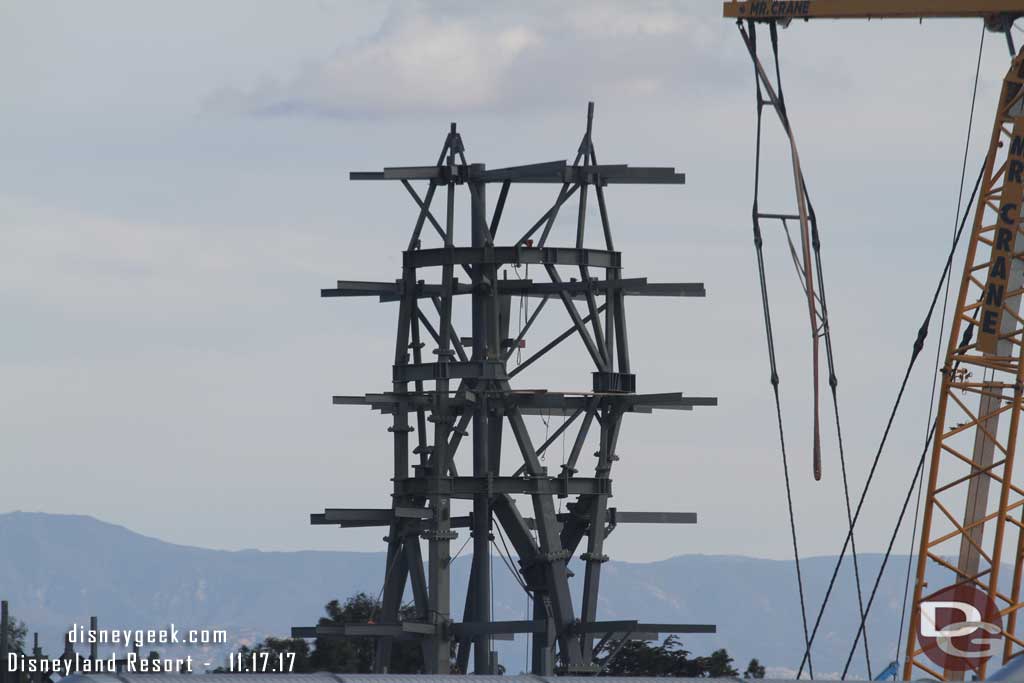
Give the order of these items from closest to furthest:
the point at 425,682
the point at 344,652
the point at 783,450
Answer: the point at 425,682 → the point at 783,450 → the point at 344,652

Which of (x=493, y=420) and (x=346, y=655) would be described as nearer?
(x=493, y=420)

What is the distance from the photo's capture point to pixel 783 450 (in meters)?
52.4

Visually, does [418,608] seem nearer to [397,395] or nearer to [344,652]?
[397,395]

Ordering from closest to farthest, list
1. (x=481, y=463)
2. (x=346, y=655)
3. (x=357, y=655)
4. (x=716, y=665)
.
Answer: (x=481, y=463) → (x=716, y=665) → (x=346, y=655) → (x=357, y=655)

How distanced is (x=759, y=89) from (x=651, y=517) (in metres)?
10.7

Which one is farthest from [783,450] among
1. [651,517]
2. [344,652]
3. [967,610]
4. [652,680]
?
[344,652]

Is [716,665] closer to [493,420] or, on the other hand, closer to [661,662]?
[661,662]

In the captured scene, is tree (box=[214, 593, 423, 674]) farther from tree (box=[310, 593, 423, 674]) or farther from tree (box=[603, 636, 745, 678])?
tree (box=[603, 636, 745, 678])

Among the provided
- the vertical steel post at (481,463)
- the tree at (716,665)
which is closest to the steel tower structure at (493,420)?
the vertical steel post at (481,463)

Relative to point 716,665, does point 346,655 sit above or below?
above

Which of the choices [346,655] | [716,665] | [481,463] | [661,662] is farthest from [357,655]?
[481,463]

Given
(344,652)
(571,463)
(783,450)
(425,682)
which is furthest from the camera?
(344,652)

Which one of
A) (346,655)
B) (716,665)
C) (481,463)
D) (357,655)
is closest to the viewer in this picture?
(481,463)

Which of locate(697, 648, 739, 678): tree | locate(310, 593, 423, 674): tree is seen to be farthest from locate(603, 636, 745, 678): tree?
locate(310, 593, 423, 674): tree
